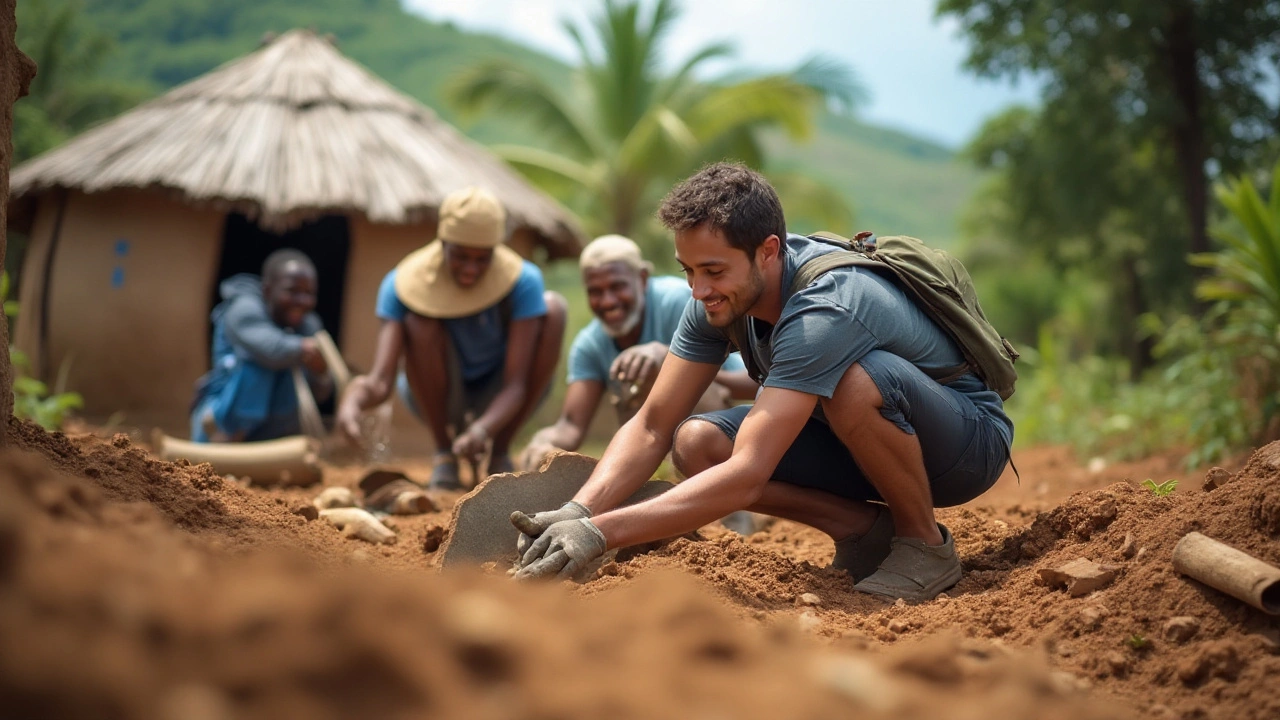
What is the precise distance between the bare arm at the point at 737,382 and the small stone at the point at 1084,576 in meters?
1.62

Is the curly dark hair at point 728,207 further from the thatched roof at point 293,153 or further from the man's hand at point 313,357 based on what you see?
the thatched roof at point 293,153

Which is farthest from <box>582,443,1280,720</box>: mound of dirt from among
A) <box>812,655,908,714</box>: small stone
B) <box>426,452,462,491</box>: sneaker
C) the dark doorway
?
the dark doorway

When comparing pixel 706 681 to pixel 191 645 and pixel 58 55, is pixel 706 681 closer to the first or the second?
pixel 191 645

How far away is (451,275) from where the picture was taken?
494 cm

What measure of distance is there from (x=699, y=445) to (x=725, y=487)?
1.48ft

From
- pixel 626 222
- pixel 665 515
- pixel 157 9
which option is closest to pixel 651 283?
pixel 665 515

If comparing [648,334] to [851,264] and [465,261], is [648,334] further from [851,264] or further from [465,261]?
[851,264]

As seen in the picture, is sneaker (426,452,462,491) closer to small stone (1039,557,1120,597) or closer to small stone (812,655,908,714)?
small stone (1039,557,1120,597)

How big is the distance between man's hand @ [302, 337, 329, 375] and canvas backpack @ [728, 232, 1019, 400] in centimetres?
332

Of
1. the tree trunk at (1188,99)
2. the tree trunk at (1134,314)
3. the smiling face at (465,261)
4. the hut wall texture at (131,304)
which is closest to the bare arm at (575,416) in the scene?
the smiling face at (465,261)

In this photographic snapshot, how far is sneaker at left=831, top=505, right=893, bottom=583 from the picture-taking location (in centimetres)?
318

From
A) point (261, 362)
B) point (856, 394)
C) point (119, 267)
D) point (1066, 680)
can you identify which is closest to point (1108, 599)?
point (1066, 680)

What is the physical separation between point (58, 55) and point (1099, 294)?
21.3 metres

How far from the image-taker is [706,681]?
1.39 metres
